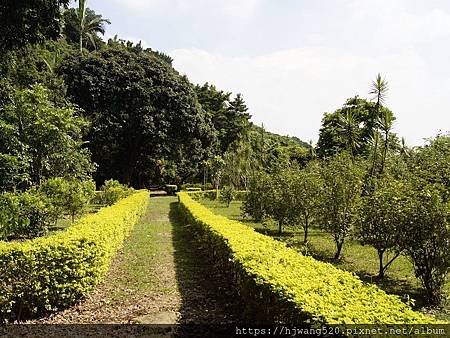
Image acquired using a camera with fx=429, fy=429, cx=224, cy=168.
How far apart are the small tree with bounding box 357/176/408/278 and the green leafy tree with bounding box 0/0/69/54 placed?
9.52 m

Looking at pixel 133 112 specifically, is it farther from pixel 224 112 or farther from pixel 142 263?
pixel 142 263

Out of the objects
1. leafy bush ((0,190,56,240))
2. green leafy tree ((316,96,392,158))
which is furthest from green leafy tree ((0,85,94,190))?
green leafy tree ((316,96,392,158))

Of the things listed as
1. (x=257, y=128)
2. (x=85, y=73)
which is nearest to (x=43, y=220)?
(x=85, y=73)

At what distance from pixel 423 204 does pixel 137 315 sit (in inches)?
218

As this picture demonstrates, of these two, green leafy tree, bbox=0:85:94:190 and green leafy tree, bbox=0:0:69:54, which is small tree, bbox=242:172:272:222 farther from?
green leafy tree, bbox=0:0:69:54

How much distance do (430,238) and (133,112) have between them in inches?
1259

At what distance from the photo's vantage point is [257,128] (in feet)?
238

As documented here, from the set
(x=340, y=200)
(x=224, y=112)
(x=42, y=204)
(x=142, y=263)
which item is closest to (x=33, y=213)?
(x=42, y=204)

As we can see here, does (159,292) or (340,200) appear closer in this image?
(159,292)

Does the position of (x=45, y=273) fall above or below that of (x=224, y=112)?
below

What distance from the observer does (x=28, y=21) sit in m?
11.6

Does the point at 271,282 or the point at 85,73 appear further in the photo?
the point at 85,73

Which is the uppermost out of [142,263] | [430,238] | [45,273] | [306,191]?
→ [306,191]

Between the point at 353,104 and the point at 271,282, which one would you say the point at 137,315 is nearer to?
the point at 271,282
